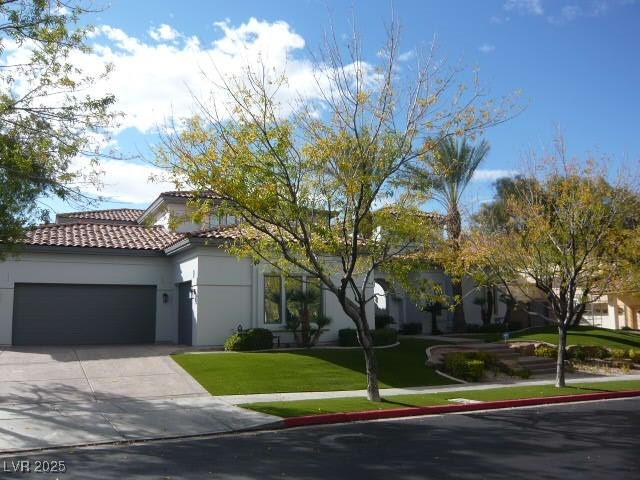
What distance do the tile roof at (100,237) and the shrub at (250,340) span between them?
16.0ft

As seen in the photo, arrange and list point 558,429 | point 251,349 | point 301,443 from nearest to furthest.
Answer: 1. point 301,443
2. point 558,429
3. point 251,349

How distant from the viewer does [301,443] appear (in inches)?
386

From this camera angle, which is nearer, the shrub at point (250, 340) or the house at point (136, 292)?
the shrub at point (250, 340)

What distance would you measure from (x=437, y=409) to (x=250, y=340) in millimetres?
7630

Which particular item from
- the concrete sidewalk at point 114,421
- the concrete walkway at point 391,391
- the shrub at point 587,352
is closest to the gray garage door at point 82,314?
the concrete sidewalk at point 114,421

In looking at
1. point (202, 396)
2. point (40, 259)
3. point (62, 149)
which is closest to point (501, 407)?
point (202, 396)

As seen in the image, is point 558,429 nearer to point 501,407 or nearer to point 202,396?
point 501,407

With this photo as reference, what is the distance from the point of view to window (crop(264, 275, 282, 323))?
69.0ft

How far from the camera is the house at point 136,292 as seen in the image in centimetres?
2002

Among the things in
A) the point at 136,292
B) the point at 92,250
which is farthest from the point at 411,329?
the point at 92,250

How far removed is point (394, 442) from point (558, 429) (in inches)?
132

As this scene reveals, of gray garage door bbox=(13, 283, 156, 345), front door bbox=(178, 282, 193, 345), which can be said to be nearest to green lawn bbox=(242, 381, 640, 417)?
front door bbox=(178, 282, 193, 345)

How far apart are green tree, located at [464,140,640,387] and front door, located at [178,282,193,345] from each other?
9.38 metres

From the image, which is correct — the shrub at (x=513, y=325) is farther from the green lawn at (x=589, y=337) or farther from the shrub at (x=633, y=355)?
the shrub at (x=633, y=355)
